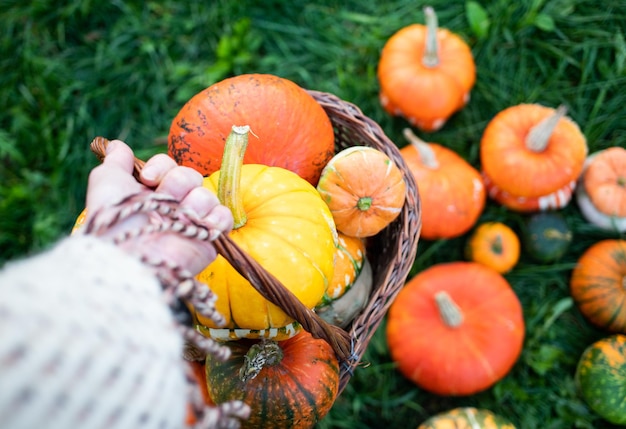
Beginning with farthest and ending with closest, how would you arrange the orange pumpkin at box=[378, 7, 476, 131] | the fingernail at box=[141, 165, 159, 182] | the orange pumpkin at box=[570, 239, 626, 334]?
the orange pumpkin at box=[378, 7, 476, 131] < the orange pumpkin at box=[570, 239, 626, 334] < the fingernail at box=[141, 165, 159, 182]

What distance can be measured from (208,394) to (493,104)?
1.70 m

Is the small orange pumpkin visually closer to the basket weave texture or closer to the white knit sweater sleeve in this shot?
Result: the basket weave texture

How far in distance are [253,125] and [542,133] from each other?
1.11 meters

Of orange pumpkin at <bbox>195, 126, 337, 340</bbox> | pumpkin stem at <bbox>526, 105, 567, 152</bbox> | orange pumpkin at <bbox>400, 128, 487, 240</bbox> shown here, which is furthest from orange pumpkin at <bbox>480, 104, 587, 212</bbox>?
orange pumpkin at <bbox>195, 126, 337, 340</bbox>

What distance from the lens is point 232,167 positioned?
1029 millimetres

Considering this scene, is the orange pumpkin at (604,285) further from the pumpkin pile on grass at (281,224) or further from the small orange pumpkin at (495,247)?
the pumpkin pile on grass at (281,224)

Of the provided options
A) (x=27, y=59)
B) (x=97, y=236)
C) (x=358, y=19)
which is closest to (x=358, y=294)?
(x=97, y=236)

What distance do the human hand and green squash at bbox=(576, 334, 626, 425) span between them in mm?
1547

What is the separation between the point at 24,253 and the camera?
2.20 metres

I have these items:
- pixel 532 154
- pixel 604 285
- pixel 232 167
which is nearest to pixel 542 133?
pixel 532 154

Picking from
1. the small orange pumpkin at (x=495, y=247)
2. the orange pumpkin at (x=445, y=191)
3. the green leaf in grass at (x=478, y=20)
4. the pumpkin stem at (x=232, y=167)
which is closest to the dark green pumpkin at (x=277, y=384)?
the pumpkin stem at (x=232, y=167)

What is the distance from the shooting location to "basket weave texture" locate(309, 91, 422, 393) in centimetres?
135

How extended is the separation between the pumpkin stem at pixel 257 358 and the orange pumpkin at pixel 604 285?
1.34 m

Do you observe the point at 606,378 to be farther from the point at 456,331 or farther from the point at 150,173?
the point at 150,173
